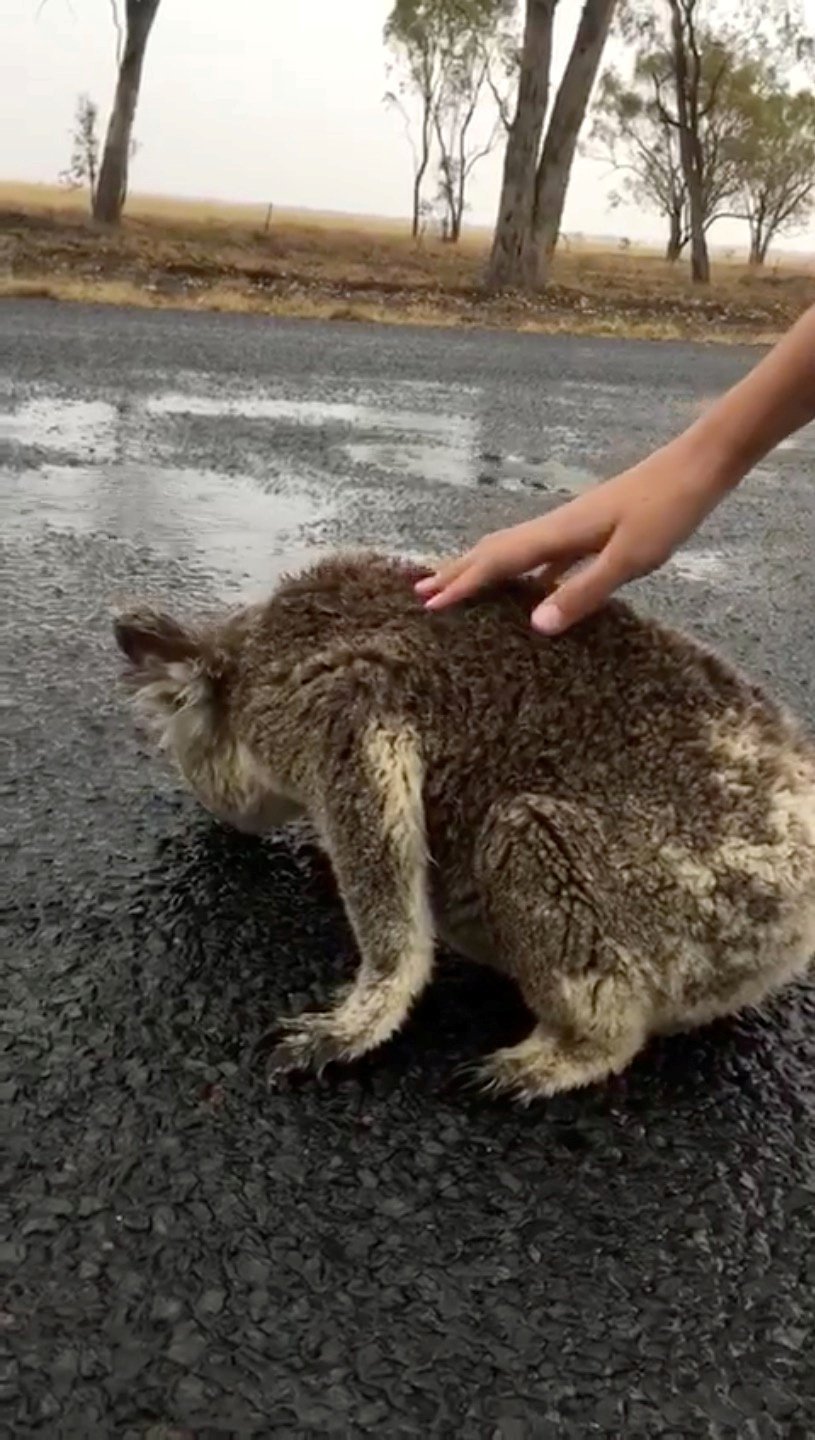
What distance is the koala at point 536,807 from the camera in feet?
8.48

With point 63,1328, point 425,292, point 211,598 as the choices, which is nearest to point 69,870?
point 63,1328

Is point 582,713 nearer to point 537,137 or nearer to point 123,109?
point 537,137

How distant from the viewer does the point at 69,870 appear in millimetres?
3320

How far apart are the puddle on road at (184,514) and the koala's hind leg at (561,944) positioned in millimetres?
3241

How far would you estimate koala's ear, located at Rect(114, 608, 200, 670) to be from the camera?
3.21 metres

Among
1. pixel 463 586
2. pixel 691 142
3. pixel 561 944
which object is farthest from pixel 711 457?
pixel 691 142

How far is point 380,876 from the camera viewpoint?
273cm

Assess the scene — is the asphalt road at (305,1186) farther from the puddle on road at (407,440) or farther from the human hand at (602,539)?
the puddle on road at (407,440)

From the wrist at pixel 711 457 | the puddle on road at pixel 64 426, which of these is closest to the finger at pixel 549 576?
the wrist at pixel 711 457

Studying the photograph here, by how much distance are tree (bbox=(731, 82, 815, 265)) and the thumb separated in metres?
61.9

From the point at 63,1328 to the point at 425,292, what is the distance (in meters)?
25.0

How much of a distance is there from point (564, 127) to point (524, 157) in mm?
1081

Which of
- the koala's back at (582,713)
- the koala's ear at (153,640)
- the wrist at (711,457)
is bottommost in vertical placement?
the koala's ear at (153,640)

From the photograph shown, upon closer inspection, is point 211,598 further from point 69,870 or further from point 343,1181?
point 343,1181
